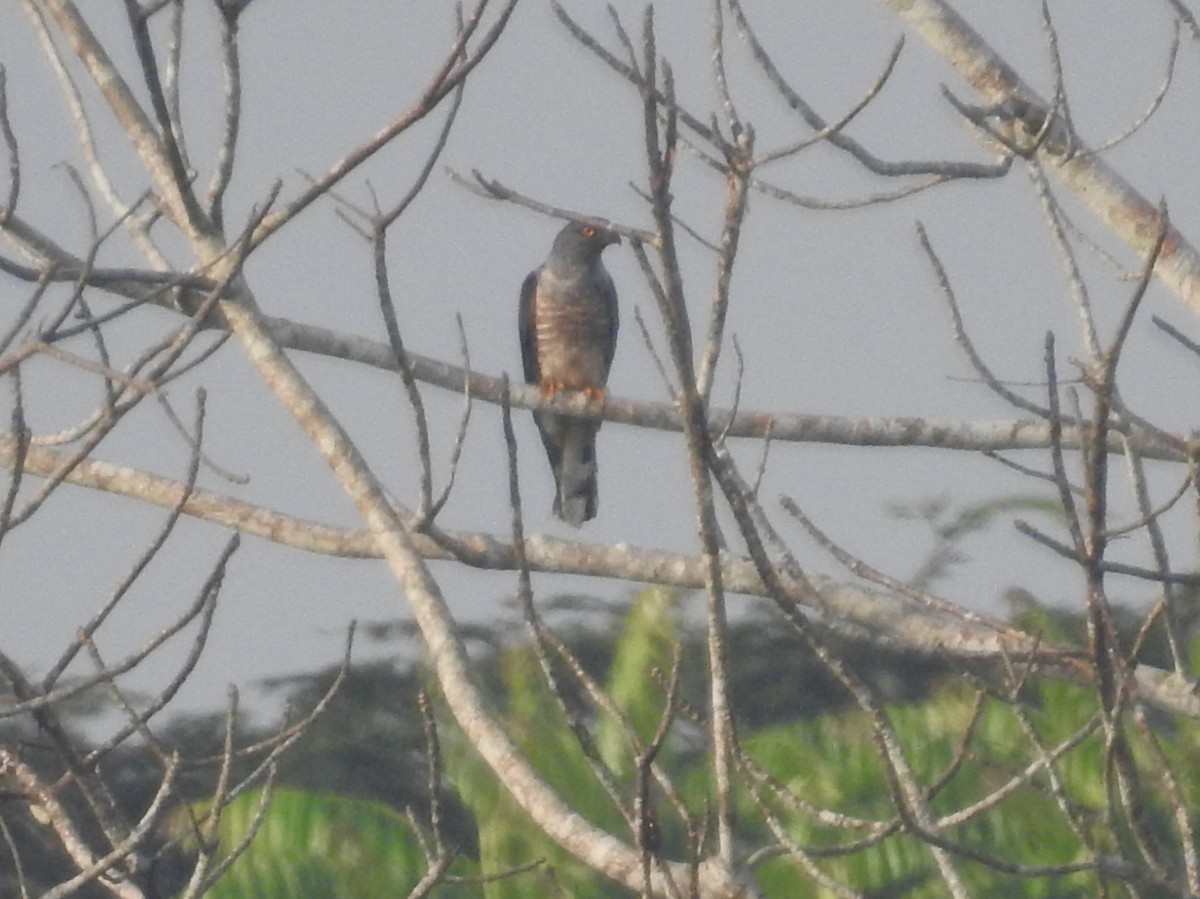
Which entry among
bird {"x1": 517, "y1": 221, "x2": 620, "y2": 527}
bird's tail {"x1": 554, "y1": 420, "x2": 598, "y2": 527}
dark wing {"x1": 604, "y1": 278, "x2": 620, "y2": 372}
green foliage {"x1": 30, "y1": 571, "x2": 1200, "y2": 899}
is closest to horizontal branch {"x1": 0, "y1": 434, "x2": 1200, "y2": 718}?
green foliage {"x1": 30, "y1": 571, "x2": 1200, "y2": 899}

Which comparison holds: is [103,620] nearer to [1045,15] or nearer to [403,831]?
[1045,15]

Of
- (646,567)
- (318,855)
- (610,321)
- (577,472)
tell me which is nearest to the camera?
(646,567)

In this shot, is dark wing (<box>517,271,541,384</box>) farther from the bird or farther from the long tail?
the long tail

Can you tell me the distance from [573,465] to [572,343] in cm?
42

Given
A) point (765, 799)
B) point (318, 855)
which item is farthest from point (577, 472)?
point (765, 799)

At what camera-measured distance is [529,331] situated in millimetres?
7457

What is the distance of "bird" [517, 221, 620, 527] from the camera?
7.14m

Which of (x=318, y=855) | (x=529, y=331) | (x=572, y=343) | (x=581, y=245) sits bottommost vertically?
(x=318, y=855)

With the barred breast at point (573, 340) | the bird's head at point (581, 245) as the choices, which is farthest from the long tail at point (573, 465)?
the bird's head at point (581, 245)

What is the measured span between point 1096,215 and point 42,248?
1.79 meters

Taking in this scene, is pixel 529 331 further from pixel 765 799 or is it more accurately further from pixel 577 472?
pixel 765 799

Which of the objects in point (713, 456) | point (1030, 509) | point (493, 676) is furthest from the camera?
point (493, 676)

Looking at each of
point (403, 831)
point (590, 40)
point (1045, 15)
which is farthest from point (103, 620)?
point (403, 831)

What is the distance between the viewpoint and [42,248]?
3494 mm
